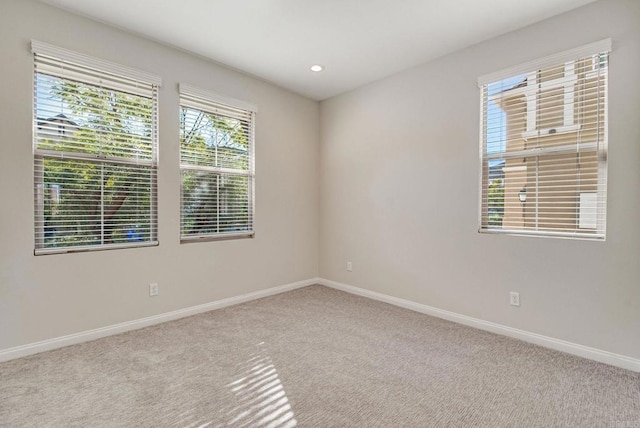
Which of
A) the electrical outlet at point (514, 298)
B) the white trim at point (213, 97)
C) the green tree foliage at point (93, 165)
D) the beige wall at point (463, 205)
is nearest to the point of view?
the beige wall at point (463, 205)

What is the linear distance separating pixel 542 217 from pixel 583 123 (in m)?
0.78

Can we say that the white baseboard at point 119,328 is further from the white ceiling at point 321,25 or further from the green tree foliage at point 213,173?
the white ceiling at point 321,25

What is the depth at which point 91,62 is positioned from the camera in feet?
8.59

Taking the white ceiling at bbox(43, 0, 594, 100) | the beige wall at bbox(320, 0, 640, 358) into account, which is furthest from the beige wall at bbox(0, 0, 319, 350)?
the beige wall at bbox(320, 0, 640, 358)

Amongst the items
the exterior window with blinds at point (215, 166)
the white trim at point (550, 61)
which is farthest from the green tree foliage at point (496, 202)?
the exterior window with blinds at point (215, 166)

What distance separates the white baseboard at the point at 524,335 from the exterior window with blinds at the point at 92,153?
8.94ft

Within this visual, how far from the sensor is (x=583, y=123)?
7.96 feet

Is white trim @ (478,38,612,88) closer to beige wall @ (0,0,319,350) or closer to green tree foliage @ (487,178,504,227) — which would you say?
green tree foliage @ (487,178,504,227)

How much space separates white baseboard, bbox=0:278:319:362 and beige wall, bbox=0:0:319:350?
5cm

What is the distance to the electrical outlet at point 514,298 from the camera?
2713mm

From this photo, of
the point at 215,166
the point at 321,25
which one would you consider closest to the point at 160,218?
the point at 215,166

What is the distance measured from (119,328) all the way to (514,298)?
3502 mm

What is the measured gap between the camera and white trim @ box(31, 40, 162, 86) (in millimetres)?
2395

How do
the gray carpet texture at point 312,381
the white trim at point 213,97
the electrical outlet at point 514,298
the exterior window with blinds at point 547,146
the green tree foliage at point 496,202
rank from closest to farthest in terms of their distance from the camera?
the gray carpet texture at point 312,381 → the exterior window with blinds at point 547,146 → the electrical outlet at point 514,298 → the green tree foliage at point 496,202 → the white trim at point 213,97
